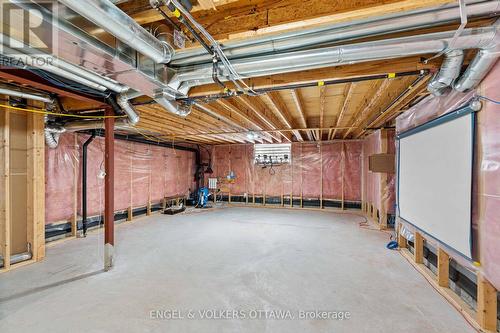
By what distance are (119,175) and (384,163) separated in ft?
18.5

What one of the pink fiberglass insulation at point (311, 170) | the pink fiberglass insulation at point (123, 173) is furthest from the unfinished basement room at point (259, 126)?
the pink fiberglass insulation at point (311, 170)

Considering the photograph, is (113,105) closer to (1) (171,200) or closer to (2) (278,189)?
(1) (171,200)

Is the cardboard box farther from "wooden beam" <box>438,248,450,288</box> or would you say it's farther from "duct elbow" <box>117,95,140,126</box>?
"duct elbow" <box>117,95,140,126</box>

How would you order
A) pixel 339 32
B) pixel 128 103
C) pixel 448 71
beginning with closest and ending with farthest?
pixel 339 32
pixel 448 71
pixel 128 103

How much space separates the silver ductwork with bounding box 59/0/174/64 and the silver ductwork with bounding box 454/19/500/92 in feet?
7.13

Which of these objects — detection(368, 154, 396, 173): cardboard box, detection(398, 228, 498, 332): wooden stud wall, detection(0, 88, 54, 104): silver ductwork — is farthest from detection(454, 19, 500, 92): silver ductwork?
detection(0, 88, 54, 104): silver ductwork

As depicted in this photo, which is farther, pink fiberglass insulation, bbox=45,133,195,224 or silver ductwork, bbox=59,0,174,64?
pink fiberglass insulation, bbox=45,133,195,224

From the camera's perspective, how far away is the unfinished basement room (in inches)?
54.4

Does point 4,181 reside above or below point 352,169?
below

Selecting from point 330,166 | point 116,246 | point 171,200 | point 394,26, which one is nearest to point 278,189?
point 330,166

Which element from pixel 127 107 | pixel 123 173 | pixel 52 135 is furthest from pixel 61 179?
pixel 127 107

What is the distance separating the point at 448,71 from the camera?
1.71 meters

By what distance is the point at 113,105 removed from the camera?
2.64 m

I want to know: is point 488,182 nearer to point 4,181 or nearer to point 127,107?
point 127,107
